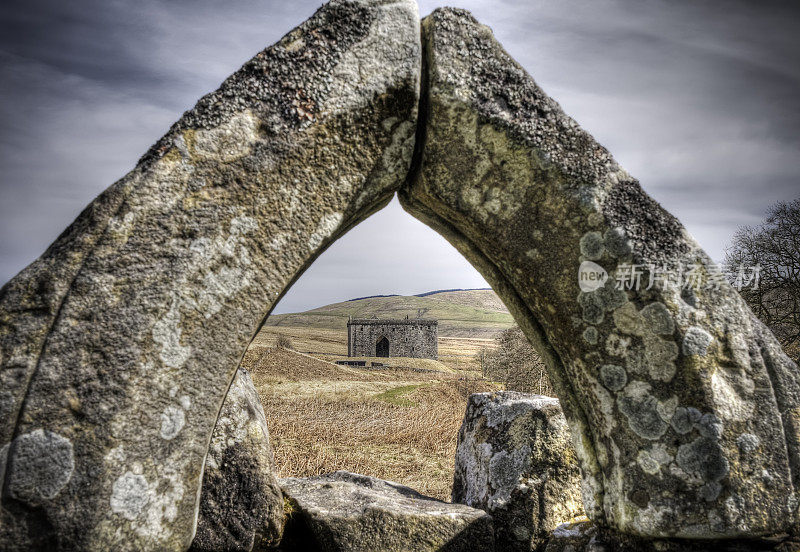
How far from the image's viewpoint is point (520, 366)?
66.4ft

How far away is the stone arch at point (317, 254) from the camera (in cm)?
190

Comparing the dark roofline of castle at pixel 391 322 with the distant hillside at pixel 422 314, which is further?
the distant hillside at pixel 422 314

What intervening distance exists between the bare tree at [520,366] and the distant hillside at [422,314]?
96.4 m

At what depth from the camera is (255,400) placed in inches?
136

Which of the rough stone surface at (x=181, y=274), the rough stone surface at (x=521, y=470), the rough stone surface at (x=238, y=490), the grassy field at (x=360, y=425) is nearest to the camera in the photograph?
the rough stone surface at (x=181, y=274)

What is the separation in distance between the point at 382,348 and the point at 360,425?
34.3 meters

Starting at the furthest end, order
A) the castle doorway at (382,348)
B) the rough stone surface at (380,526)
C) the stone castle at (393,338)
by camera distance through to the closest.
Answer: the castle doorway at (382,348)
the stone castle at (393,338)
the rough stone surface at (380,526)

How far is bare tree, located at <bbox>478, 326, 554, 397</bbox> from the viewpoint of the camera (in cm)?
1902

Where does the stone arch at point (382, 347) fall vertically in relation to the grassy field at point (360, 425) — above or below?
below

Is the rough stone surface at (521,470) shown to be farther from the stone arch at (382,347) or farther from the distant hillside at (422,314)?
the distant hillside at (422,314)

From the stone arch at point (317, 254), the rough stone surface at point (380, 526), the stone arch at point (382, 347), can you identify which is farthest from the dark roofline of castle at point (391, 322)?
the stone arch at point (317, 254)

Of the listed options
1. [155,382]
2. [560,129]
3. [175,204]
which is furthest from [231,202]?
[560,129]

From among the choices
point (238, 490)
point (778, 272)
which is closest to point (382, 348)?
point (778, 272)

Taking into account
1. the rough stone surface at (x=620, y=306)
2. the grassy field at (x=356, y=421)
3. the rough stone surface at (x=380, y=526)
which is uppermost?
the rough stone surface at (x=620, y=306)
